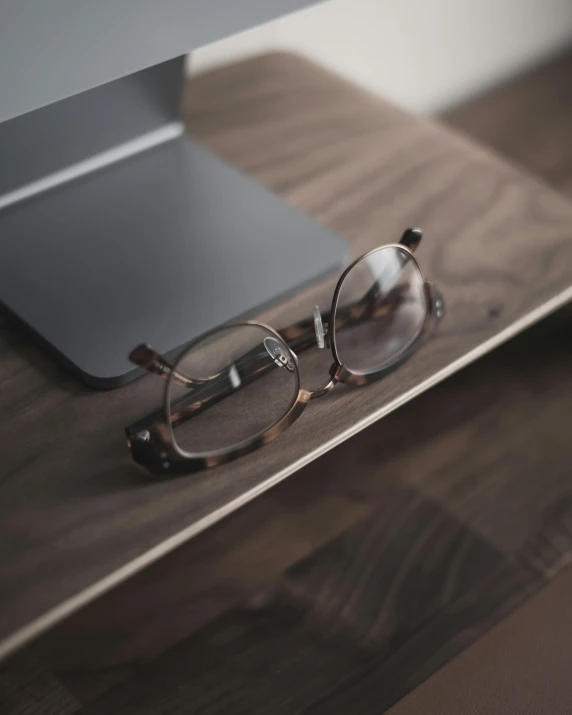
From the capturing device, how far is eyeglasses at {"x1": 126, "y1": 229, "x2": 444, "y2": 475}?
1.58ft

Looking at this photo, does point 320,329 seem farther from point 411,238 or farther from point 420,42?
point 420,42

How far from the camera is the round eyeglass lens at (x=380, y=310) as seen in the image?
1.87ft

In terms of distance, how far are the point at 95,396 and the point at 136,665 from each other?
21cm

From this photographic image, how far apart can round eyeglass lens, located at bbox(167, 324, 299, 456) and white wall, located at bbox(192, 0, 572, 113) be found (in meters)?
0.48

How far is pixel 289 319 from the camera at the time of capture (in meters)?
0.59

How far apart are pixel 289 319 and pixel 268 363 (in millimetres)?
56

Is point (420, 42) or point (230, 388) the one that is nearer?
point (230, 388)

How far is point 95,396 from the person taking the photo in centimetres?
52

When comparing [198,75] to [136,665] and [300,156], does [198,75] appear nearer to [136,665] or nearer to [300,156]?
[300,156]

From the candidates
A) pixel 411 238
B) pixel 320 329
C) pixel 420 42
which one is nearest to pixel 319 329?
pixel 320 329

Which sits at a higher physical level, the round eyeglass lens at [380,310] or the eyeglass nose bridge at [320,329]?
the eyeglass nose bridge at [320,329]

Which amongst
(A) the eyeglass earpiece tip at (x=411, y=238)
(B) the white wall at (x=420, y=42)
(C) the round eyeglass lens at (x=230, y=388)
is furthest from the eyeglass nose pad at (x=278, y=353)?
(B) the white wall at (x=420, y=42)

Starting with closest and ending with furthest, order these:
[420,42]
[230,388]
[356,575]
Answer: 1. [230,388]
2. [356,575]
3. [420,42]

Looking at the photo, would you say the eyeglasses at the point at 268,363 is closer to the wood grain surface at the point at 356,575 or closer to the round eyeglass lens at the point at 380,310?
the round eyeglass lens at the point at 380,310
